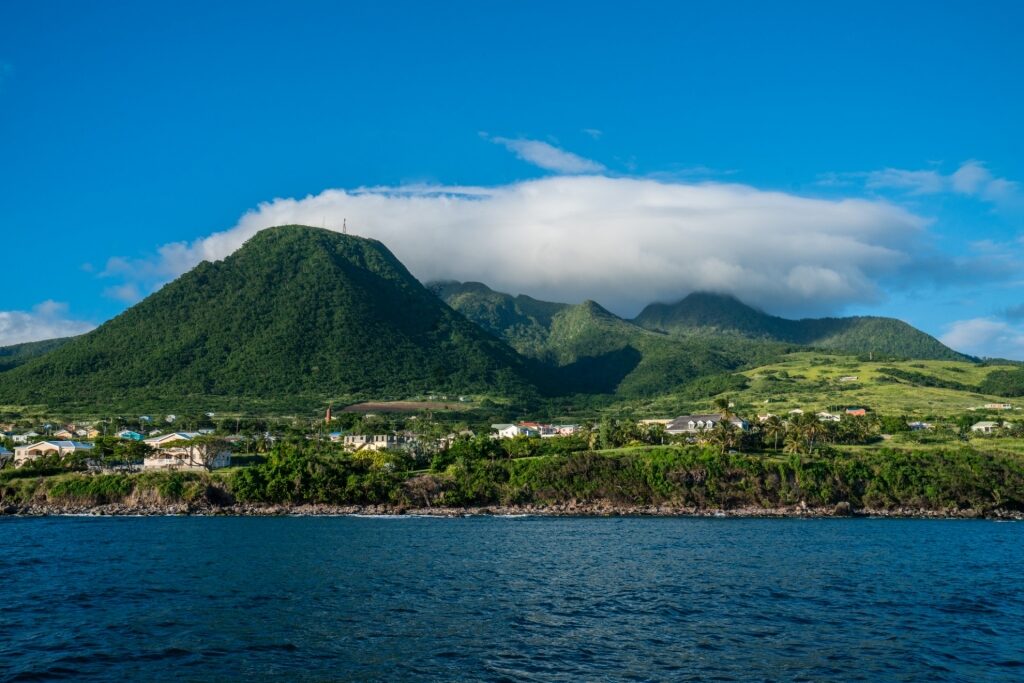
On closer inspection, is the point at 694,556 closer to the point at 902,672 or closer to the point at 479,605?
the point at 479,605

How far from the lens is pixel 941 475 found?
10312 centimetres

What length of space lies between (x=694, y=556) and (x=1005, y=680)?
92.3ft

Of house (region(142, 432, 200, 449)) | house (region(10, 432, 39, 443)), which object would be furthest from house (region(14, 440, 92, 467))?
house (region(142, 432, 200, 449))

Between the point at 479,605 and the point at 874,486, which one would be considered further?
the point at 874,486

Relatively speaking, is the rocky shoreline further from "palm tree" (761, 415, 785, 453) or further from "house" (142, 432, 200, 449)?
"house" (142, 432, 200, 449)

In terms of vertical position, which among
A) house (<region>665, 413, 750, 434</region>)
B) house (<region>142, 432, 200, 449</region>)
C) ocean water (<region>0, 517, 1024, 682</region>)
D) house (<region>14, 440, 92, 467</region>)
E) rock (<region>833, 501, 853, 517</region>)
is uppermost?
house (<region>665, 413, 750, 434</region>)

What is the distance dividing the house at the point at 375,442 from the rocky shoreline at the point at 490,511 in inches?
1205

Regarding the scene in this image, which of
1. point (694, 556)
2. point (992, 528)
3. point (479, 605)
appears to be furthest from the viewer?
point (992, 528)

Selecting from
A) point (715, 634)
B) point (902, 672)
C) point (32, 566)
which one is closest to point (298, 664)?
point (715, 634)

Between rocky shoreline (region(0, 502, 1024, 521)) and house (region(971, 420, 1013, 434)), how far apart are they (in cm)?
4431

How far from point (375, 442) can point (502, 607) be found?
3844 inches

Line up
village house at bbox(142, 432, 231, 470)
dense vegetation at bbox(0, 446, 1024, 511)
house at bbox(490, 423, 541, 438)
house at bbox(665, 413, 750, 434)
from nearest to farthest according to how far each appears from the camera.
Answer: dense vegetation at bbox(0, 446, 1024, 511), village house at bbox(142, 432, 231, 470), house at bbox(665, 413, 750, 434), house at bbox(490, 423, 541, 438)

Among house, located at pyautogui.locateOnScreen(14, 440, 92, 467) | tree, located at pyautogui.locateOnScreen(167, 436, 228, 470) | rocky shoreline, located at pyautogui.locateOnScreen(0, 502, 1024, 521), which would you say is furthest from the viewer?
house, located at pyautogui.locateOnScreen(14, 440, 92, 467)

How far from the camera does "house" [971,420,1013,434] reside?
139 meters
